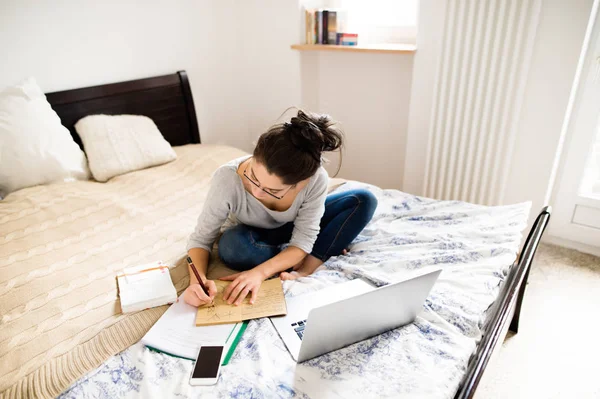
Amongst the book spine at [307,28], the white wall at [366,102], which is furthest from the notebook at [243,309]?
the book spine at [307,28]

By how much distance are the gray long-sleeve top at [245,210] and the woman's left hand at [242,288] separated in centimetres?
19

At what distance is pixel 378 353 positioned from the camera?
0.98 meters

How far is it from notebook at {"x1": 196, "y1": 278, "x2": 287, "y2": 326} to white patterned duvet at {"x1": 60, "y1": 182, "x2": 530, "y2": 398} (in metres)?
0.03

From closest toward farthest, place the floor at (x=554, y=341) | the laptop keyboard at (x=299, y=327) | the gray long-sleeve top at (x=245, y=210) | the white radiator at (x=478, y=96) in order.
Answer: the laptop keyboard at (x=299, y=327) < the gray long-sleeve top at (x=245, y=210) < the floor at (x=554, y=341) < the white radiator at (x=478, y=96)

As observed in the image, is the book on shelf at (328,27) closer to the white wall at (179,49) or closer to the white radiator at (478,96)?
the white wall at (179,49)

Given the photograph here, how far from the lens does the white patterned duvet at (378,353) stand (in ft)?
2.94

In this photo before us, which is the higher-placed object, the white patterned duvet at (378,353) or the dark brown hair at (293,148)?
the dark brown hair at (293,148)

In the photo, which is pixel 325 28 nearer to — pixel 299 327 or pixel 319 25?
pixel 319 25

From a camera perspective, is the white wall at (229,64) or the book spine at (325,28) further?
the book spine at (325,28)

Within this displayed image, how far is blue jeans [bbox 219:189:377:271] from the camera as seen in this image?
4.37 feet

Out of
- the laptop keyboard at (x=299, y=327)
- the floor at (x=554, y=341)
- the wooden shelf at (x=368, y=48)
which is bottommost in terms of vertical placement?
the floor at (x=554, y=341)

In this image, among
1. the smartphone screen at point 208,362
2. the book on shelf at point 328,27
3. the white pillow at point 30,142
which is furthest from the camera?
the book on shelf at point 328,27

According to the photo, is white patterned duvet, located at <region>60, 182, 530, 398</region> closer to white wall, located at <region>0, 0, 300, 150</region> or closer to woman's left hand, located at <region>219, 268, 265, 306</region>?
woman's left hand, located at <region>219, 268, 265, 306</region>

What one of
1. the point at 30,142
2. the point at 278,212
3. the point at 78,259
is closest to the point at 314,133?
the point at 278,212
